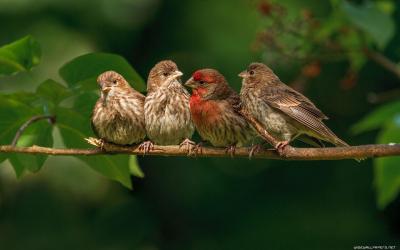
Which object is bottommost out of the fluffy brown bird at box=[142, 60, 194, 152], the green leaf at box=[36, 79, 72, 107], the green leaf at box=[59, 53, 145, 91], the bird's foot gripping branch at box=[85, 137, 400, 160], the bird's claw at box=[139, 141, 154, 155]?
the bird's foot gripping branch at box=[85, 137, 400, 160]

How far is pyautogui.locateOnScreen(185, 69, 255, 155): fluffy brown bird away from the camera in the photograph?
19.8 ft

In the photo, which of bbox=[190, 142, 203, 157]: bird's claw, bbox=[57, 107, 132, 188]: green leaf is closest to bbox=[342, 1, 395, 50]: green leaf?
bbox=[190, 142, 203, 157]: bird's claw

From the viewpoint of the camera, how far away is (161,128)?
6168mm

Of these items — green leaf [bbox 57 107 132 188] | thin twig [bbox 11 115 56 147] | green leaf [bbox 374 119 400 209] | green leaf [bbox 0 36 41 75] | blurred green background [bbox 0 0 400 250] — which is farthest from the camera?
blurred green background [bbox 0 0 400 250]

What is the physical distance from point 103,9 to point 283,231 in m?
5.20

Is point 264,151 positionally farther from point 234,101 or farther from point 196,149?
point 234,101

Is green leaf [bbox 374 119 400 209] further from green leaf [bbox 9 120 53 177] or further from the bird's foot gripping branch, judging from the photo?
green leaf [bbox 9 120 53 177]

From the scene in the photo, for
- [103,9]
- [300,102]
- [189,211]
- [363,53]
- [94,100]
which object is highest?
[103,9]

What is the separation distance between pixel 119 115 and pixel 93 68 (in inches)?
41.4

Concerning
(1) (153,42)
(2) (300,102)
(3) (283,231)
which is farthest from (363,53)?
(1) (153,42)

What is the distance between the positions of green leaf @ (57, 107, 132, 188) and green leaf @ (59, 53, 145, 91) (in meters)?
0.25

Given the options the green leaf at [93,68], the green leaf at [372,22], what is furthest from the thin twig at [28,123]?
the green leaf at [372,22]

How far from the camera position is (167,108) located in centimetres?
631

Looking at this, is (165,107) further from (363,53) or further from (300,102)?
Answer: (363,53)
